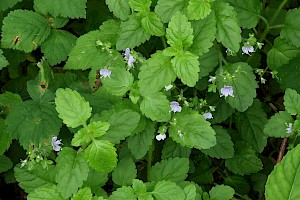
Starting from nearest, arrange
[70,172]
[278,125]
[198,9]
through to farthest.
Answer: [70,172] → [198,9] → [278,125]

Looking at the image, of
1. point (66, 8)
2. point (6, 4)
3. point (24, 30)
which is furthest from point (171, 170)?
point (6, 4)

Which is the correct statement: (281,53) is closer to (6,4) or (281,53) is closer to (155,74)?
(155,74)

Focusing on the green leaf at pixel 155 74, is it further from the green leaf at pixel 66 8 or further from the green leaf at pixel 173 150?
the green leaf at pixel 66 8

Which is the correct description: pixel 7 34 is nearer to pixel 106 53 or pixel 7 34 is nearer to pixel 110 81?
pixel 106 53

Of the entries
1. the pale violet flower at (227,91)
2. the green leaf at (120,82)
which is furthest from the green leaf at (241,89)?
the green leaf at (120,82)

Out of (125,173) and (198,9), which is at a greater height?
(198,9)

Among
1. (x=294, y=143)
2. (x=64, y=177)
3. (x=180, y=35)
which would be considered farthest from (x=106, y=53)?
(x=294, y=143)
